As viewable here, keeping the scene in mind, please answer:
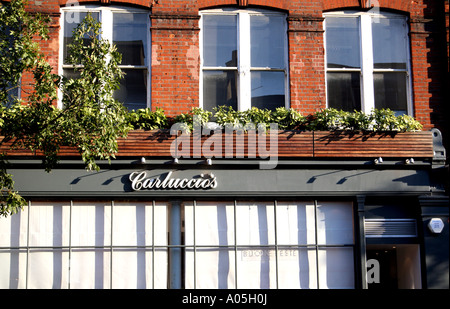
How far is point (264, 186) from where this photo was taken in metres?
13.1

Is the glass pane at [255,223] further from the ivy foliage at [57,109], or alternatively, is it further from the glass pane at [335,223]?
the ivy foliage at [57,109]

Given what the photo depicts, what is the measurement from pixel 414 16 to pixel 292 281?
639cm

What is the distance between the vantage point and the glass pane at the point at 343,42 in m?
14.2

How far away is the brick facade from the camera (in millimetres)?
13609

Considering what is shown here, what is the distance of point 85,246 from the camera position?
12.8 meters

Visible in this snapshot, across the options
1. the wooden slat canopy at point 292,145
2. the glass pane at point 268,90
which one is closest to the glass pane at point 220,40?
the glass pane at point 268,90

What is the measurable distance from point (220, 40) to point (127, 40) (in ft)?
6.60

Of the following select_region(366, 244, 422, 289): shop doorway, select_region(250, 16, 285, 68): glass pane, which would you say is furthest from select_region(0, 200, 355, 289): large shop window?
select_region(250, 16, 285, 68): glass pane

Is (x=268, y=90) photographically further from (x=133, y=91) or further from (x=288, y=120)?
(x=133, y=91)

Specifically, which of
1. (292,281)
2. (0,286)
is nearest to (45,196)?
(0,286)

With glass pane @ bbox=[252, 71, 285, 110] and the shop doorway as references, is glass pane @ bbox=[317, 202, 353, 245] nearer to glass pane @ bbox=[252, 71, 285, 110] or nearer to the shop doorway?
the shop doorway

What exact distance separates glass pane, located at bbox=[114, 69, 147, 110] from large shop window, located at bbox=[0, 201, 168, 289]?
2190 mm
